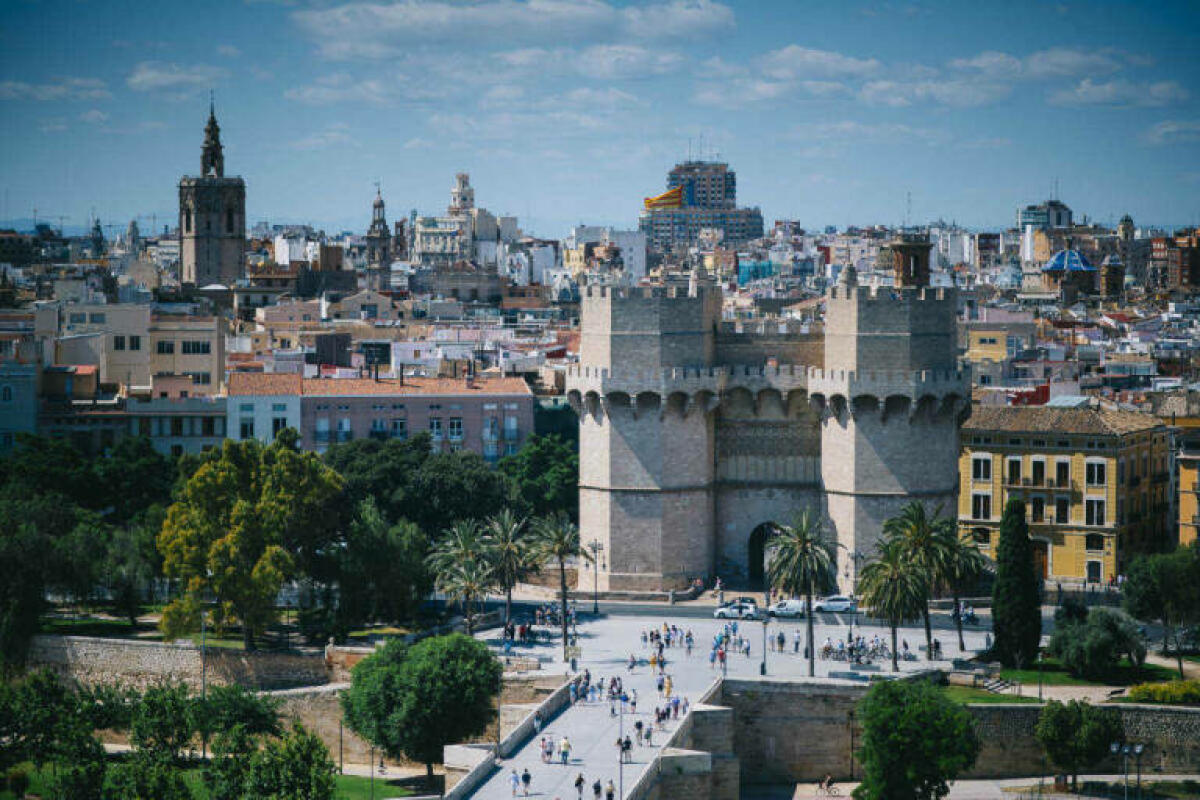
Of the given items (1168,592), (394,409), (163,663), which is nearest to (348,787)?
(163,663)

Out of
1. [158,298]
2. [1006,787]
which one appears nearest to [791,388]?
[1006,787]

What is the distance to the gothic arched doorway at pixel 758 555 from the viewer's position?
5784 cm

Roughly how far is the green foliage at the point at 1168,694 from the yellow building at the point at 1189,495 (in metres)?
15.2

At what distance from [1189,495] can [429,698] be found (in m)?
27.8

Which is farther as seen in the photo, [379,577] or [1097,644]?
[379,577]

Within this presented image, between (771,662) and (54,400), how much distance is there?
3576 cm

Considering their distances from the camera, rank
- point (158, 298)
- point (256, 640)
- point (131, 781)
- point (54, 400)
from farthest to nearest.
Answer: point (158, 298) < point (54, 400) < point (256, 640) < point (131, 781)

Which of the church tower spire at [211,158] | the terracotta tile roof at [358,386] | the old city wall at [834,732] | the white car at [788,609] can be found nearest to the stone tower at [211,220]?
the church tower spire at [211,158]

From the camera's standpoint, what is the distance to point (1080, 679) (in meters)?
49.4

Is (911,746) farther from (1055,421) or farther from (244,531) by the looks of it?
(1055,421)

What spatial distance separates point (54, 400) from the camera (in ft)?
249

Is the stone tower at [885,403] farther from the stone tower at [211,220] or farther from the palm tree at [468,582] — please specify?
the stone tower at [211,220]

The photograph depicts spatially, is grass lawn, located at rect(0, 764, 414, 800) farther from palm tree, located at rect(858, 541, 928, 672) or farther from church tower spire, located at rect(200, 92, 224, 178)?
church tower spire, located at rect(200, 92, 224, 178)

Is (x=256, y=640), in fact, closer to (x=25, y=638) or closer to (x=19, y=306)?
(x=25, y=638)
